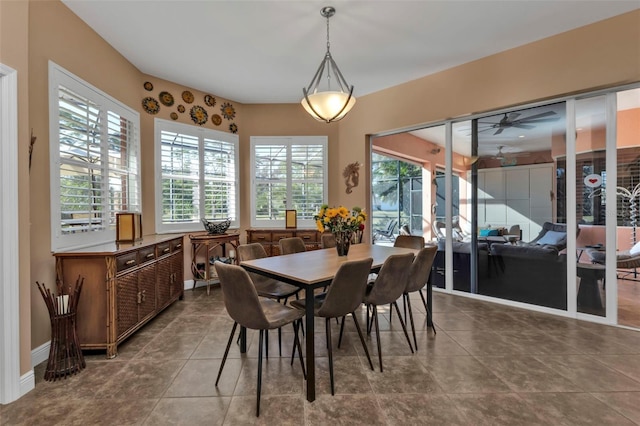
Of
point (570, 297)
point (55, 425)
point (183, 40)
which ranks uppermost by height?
point (183, 40)

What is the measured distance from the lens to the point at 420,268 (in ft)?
9.25

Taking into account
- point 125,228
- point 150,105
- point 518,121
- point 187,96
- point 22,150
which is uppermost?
point 187,96

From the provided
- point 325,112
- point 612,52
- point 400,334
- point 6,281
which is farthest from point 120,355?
point 612,52

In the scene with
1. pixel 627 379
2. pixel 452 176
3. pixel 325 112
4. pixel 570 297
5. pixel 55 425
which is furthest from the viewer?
pixel 452 176

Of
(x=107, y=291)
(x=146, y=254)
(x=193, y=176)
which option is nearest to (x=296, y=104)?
(x=193, y=176)

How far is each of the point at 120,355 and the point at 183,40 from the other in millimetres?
3305

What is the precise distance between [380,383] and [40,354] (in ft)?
9.32

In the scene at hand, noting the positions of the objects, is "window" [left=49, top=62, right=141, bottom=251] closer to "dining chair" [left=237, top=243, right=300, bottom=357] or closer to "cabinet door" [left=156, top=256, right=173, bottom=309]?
"cabinet door" [left=156, top=256, right=173, bottom=309]

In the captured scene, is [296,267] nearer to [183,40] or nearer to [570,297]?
[183,40]

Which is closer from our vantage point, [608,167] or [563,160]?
[608,167]

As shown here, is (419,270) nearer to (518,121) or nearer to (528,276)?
(528,276)

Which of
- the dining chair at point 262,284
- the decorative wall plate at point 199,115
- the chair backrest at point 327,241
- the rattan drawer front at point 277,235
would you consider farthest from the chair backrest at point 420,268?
the decorative wall plate at point 199,115

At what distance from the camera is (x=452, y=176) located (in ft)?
14.6

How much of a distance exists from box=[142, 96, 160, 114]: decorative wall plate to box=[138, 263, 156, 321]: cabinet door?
91.4 inches
